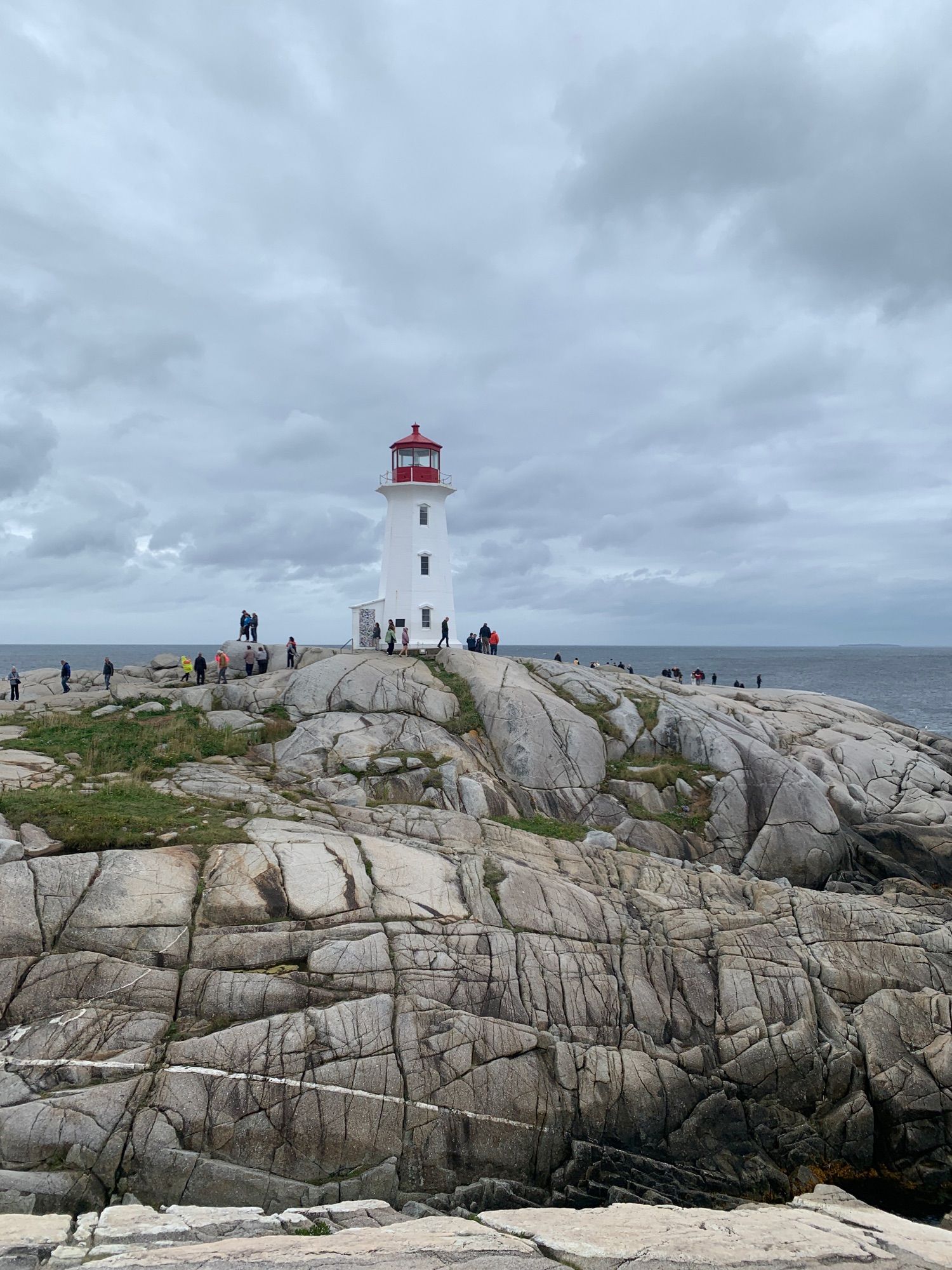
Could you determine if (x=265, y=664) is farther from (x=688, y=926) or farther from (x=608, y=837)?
(x=688, y=926)

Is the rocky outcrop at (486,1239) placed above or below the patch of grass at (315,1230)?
above

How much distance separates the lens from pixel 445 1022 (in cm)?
1538

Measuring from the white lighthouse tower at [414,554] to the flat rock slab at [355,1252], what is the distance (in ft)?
107

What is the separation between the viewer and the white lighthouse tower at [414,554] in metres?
42.6

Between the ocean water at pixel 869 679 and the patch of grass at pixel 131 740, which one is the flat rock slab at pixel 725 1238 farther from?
the ocean water at pixel 869 679

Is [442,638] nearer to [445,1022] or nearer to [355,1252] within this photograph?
[445,1022]

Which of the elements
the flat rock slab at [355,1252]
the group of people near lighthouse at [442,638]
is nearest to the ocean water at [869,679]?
the group of people near lighthouse at [442,638]

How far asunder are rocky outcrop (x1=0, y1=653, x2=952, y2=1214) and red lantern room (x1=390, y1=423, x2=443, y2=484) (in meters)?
23.4

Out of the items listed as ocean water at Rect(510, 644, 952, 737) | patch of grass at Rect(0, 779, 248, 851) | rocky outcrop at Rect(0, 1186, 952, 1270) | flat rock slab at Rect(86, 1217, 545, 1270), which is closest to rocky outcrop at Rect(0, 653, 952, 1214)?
patch of grass at Rect(0, 779, 248, 851)

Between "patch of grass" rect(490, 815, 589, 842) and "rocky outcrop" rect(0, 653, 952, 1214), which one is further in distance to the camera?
"patch of grass" rect(490, 815, 589, 842)

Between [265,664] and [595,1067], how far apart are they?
90.1 feet

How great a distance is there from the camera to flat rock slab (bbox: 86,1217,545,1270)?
9.28 metres

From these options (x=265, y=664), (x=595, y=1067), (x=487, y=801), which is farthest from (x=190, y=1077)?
(x=265, y=664)

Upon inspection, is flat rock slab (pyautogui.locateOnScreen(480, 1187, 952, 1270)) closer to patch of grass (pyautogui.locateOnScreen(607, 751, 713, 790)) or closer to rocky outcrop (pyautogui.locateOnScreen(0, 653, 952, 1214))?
rocky outcrop (pyautogui.locateOnScreen(0, 653, 952, 1214))
